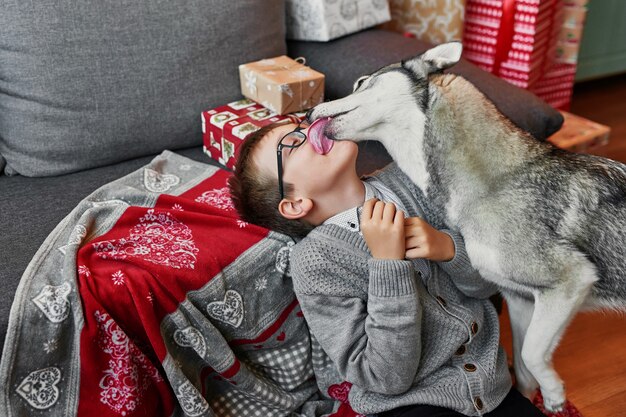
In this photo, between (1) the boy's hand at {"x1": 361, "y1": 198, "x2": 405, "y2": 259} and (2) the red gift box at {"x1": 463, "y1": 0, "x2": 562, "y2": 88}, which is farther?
(2) the red gift box at {"x1": 463, "y1": 0, "x2": 562, "y2": 88}

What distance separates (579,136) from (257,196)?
187 centimetres

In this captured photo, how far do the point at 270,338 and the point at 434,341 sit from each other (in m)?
0.33

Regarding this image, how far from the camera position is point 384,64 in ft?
5.99

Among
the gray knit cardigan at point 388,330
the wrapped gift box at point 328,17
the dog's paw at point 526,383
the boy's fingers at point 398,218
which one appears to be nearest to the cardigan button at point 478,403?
the gray knit cardigan at point 388,330

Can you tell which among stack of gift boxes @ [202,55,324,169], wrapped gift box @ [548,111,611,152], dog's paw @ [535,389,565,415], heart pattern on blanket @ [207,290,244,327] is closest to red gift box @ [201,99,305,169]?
stack of gift boxes @ [202,55,324,169]

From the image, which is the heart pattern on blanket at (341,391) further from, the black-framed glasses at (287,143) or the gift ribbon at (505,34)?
the gift ribbon at (505,34)

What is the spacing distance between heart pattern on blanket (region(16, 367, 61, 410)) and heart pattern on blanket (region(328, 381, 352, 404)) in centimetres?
53

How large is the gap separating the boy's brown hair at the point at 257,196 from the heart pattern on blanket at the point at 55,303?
38 cm

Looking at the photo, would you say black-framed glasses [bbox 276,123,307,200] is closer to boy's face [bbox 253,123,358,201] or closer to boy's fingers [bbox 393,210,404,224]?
boy's face [bbox 253,123,358,201]

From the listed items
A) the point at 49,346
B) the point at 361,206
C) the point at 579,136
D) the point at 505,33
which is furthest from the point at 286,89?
the point at 579,136

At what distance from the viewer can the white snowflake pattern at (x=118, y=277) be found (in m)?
1.08

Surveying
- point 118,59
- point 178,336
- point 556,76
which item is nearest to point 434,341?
point 178,336

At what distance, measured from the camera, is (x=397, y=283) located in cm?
103

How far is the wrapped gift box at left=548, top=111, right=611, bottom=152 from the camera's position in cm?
256
